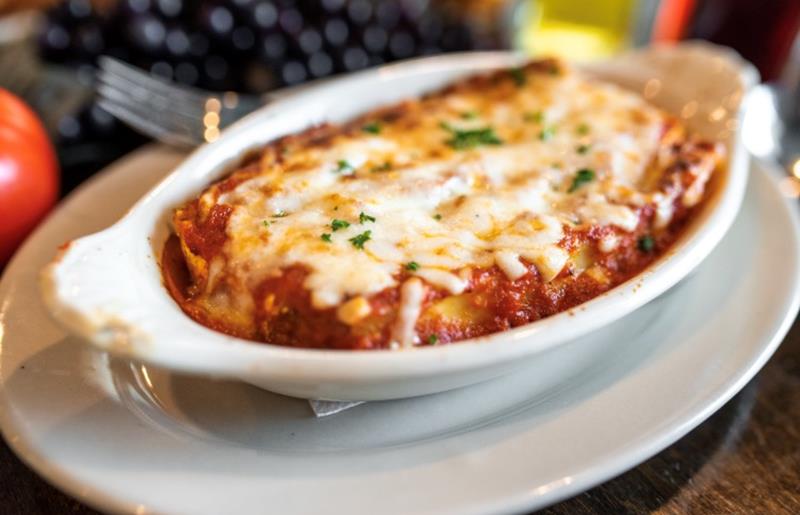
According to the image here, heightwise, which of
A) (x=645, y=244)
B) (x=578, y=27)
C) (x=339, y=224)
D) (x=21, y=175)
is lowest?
(x=578, y=27)

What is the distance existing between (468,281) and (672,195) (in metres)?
0.58

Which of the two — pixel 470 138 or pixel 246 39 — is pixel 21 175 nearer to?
pixel 246 39

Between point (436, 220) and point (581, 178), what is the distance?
0.37m

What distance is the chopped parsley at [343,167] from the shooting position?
1.53m

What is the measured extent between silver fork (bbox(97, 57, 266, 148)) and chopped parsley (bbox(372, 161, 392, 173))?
1.95ft

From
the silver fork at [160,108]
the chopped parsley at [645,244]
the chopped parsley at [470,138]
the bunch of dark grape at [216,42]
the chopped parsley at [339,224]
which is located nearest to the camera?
the chopped parsley at [339,224]

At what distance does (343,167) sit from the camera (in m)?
1.54

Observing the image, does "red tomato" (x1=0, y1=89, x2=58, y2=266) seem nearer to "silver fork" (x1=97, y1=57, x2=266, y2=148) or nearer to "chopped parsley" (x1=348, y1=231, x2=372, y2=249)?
"silver fork" (x1=97, y1=57, x2=266, y2=148)

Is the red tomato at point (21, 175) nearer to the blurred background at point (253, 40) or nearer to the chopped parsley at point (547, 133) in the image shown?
the blurred background at point (253, 40)

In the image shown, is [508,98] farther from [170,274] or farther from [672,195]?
[170,274]

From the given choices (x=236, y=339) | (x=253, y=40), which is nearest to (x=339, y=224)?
(x=236, y=339)

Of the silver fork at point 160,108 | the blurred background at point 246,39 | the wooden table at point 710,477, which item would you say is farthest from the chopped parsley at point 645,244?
the blurred background at point 246,39

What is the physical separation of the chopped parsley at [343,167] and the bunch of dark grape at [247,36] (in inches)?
39.6

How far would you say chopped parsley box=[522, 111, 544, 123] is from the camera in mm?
1804
